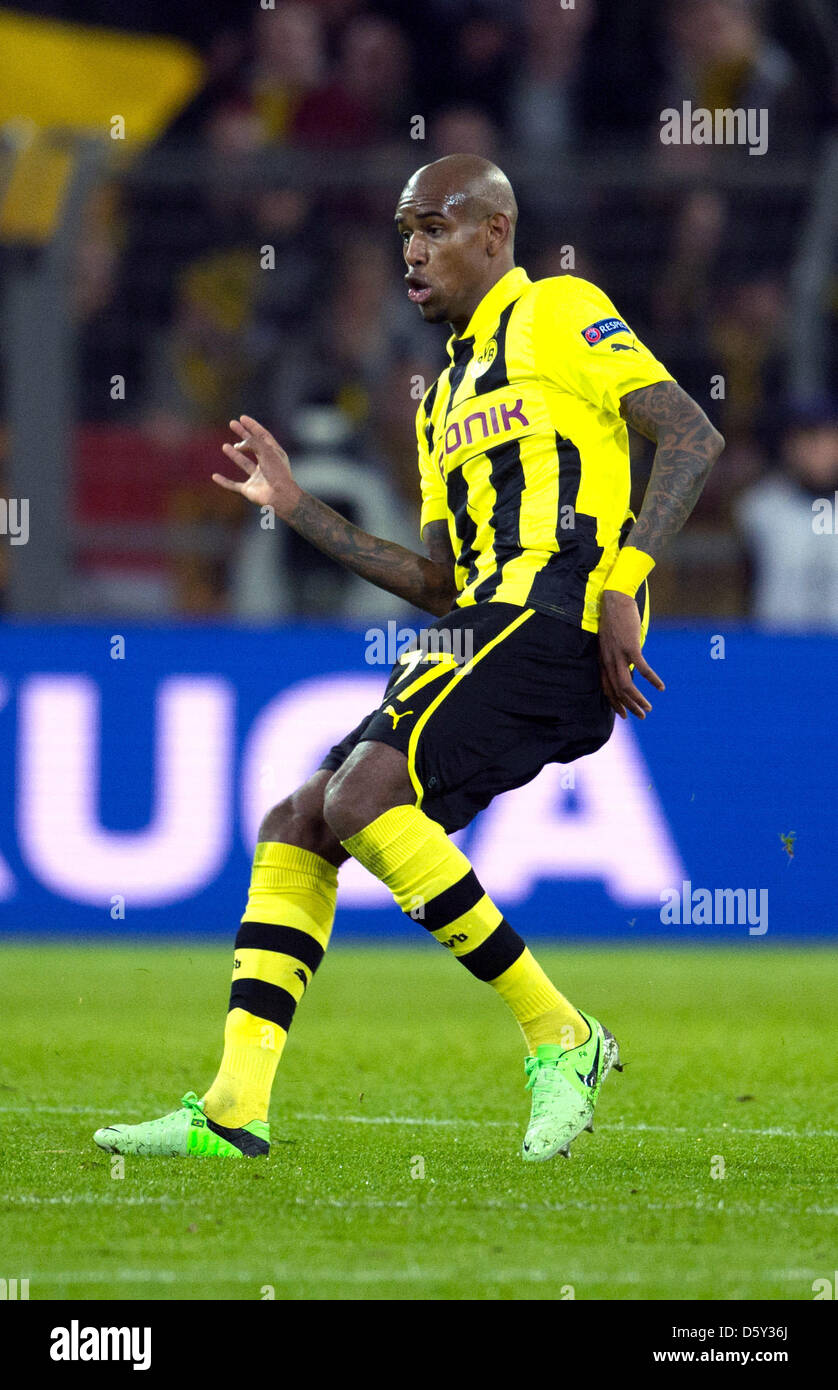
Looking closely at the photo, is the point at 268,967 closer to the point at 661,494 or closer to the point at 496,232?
the point at 661,494

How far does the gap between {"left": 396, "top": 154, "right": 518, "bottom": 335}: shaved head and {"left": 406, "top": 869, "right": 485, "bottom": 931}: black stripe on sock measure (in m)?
1.26

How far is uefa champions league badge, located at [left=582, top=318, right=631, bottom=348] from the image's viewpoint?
439 centimetres

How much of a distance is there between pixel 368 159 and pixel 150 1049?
6188 mm

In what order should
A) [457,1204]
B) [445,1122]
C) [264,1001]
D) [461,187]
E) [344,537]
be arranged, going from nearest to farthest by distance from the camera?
[457,1204], [264,1001], [461,187], [344,537], [445,1122]

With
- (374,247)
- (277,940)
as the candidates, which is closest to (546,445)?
(277,940)

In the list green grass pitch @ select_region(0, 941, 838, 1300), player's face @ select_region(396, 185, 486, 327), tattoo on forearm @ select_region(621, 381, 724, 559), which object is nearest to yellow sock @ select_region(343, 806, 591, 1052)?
green grass pitch @ select_region(0, 941, 838, 1300)

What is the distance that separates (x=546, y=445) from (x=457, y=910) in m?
1.00

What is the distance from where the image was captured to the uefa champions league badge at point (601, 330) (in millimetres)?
4391

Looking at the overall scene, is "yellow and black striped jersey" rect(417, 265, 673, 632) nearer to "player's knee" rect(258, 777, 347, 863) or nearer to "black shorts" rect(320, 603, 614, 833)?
"black shorts" rect(320, 603, 614, 833)

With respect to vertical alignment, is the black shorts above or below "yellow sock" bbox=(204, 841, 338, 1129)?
above

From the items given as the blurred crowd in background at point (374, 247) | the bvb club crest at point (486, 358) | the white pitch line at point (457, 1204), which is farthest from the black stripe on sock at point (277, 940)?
the blurred crowd in background at point (374, 247)

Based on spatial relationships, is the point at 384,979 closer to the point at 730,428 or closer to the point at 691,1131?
the point at 691,1131

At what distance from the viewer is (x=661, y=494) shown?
424cm
